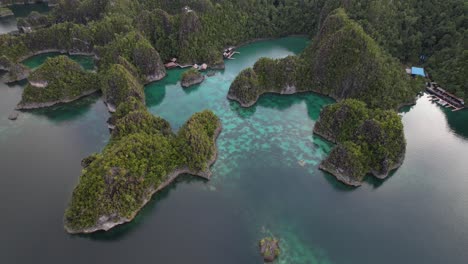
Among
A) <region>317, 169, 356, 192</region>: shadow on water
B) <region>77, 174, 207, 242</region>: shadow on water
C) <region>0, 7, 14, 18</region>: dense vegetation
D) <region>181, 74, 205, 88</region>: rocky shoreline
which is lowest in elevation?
<region>0, 7, 14, 18</region>: dense vegetation

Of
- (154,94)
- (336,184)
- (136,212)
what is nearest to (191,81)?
(154,94)

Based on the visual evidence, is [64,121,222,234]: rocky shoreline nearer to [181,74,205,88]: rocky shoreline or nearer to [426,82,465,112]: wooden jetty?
[181,74,205,88]: rocky shoreline

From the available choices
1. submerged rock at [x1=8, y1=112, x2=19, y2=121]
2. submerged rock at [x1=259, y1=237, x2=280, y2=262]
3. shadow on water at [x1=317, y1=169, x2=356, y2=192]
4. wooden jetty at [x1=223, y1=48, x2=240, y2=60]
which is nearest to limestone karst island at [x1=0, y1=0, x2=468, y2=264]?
shadow on water at [x1=317, y1=169, x2=356, y2=192]

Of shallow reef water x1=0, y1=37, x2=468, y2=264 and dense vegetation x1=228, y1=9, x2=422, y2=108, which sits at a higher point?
dense vegetation x1=228, y1=9, x2=422, y2=108

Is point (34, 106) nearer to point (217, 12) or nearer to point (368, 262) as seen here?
point (217, 12)

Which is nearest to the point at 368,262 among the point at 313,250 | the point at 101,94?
the point at 313,250

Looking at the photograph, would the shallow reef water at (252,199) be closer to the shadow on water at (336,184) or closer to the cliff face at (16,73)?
the shadow on water at (336,184)

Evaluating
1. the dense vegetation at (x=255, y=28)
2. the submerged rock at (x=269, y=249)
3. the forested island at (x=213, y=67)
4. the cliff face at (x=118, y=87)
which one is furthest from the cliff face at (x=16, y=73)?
the submerged rock at (x=269, y=249)
